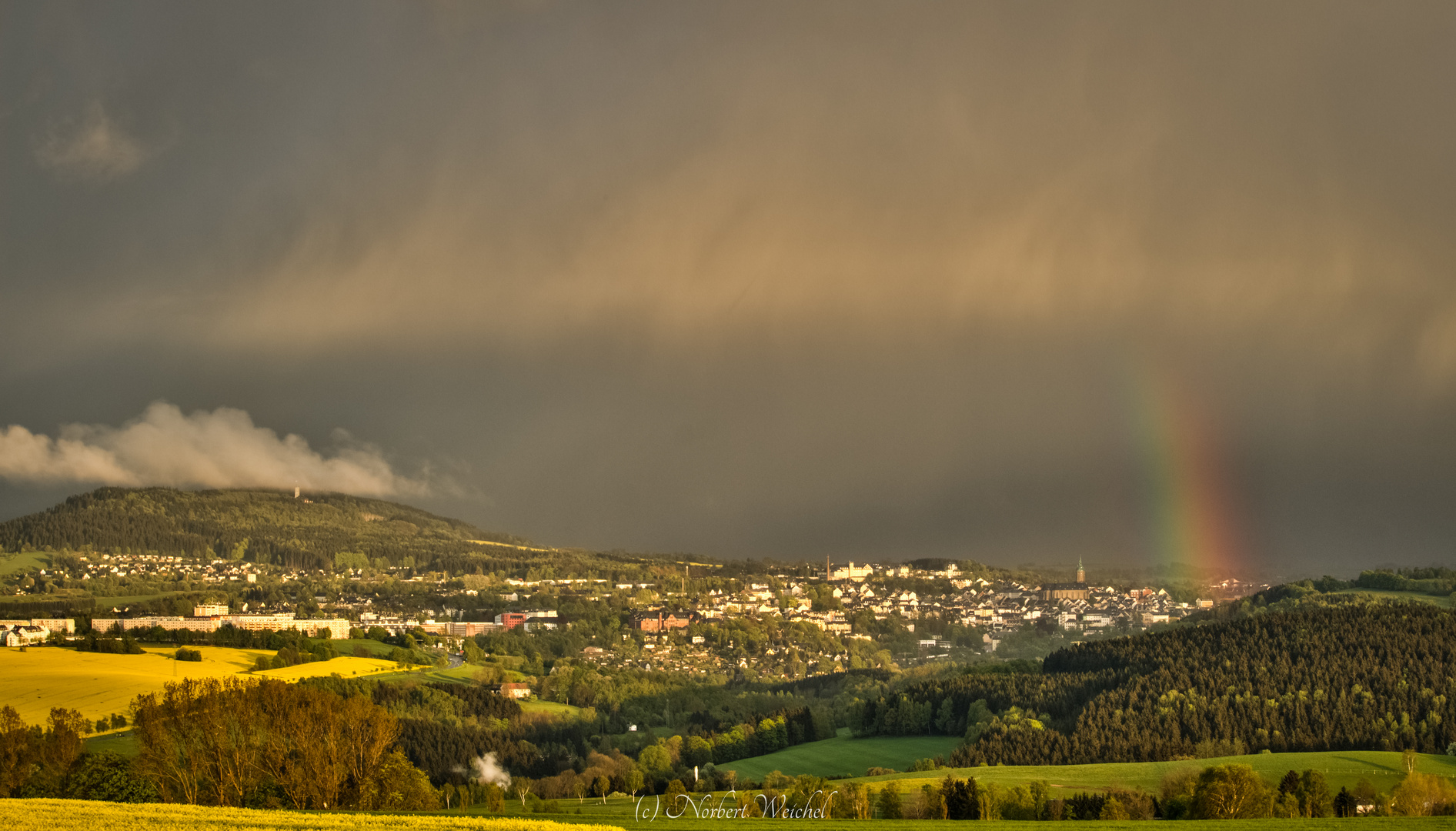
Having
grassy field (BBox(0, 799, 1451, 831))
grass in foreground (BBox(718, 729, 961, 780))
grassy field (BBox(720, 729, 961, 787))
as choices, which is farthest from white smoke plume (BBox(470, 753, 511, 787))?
grassy field (BBox(0, 799, 1451, 831))

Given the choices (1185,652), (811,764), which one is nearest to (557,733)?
(811,764)

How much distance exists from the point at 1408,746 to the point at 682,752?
3295 inches

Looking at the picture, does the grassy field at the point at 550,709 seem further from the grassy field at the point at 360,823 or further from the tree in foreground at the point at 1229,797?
the grassy field at the point at 360,823

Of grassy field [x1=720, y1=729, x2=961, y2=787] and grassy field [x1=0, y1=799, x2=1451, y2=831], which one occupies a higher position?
grassy field [x1=0, y1=799, x2=1451, y2=831]

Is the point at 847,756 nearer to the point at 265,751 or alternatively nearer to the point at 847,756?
the point at 847,756

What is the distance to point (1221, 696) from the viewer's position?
6014 inches

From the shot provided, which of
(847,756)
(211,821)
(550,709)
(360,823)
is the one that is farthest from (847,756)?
(211,821)

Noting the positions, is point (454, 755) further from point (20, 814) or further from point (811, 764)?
point (20, 814)

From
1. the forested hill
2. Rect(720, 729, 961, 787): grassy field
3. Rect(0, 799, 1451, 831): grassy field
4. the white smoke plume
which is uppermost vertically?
Rect(0, 799, 1451, 831): grassy field

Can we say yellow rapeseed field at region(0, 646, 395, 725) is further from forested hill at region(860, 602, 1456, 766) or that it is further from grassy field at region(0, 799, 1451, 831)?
forested hill at region(860, 602, 1456, 766)

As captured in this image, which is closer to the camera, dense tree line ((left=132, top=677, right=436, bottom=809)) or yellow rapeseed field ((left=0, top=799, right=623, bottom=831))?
yellow rapeseed field ((left=0, top=799, right=623, bottom=831))

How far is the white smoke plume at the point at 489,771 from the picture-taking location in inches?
5128

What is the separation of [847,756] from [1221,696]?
1926 inches

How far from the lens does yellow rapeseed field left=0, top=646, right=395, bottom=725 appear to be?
124812 mm
